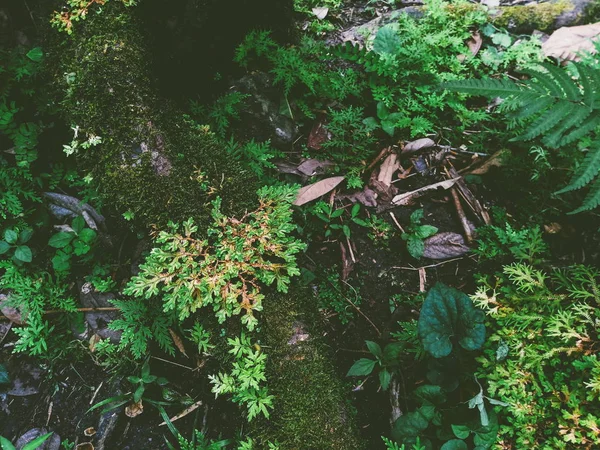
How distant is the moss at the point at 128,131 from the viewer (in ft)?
7.52

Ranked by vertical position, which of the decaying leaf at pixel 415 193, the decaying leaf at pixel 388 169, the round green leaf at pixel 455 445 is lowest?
the round green leaf at pixel 455 445

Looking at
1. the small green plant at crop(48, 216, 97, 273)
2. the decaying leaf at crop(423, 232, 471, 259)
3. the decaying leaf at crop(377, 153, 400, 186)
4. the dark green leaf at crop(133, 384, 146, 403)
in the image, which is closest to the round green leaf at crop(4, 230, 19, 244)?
the small green plant at crop(48, 216, 97, 273)

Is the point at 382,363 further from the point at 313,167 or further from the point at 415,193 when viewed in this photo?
the point at 313,167

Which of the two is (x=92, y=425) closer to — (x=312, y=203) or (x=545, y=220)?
(x=312, y=203)

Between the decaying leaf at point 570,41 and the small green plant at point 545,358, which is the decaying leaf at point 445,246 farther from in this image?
the decaying leaf at point 570,41

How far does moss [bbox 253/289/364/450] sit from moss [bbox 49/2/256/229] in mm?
689

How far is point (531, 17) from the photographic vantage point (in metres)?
3.71

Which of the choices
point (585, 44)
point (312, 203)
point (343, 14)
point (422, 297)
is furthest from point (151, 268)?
point (585, 44)

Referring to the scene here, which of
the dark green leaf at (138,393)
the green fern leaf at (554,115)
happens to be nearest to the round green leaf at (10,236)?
the dark green leaf at (138,393)

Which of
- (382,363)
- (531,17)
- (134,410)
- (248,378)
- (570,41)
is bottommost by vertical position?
(134,410)

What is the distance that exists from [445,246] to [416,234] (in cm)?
22

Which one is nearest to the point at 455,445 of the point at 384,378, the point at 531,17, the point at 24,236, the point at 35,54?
the point at 384,378

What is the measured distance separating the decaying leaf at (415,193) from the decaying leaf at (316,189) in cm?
46

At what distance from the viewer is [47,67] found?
2459 millimetres
